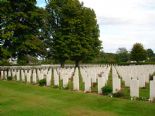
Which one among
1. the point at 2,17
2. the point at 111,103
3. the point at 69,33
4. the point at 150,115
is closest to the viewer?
the point at 150,115

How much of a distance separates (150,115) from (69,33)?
40.0 metres

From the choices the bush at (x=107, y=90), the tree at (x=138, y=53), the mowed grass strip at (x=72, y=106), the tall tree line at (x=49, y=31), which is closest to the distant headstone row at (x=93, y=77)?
the bush at (x=107, y=90)

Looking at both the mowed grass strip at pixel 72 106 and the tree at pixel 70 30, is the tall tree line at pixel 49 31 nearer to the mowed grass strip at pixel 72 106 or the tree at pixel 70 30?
the tree at pixel 70 30

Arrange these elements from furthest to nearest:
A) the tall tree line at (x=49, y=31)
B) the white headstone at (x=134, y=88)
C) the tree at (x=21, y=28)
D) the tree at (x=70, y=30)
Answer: the tree at (x=70, y=30), the tall tree line at (x=49, y=31), the tree at (x=21, y=28), the white headstone at (x=134, y=88)

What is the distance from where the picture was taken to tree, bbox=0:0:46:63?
4025cm

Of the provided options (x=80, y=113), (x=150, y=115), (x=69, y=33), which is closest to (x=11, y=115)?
(x=80, y=113)

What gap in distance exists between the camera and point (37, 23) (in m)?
42.5

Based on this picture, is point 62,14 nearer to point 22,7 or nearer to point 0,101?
point 22,7

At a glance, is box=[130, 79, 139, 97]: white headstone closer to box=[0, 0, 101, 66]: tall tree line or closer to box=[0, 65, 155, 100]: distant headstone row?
box=[0, 65, 155, 100]: distant headstone row

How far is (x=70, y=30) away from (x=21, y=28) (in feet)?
41.8

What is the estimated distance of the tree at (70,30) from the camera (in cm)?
5147

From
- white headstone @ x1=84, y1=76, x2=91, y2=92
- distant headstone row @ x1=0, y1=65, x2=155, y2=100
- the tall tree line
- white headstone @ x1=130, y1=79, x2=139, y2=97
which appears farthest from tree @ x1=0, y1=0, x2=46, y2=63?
white headstone @ x1=130, y1=79, x2=139, y2=97

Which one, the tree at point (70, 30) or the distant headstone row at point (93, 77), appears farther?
the tree at point (70, 30)

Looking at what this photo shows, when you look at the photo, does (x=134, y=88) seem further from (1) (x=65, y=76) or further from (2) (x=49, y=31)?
(2) (x=49, y=31)
